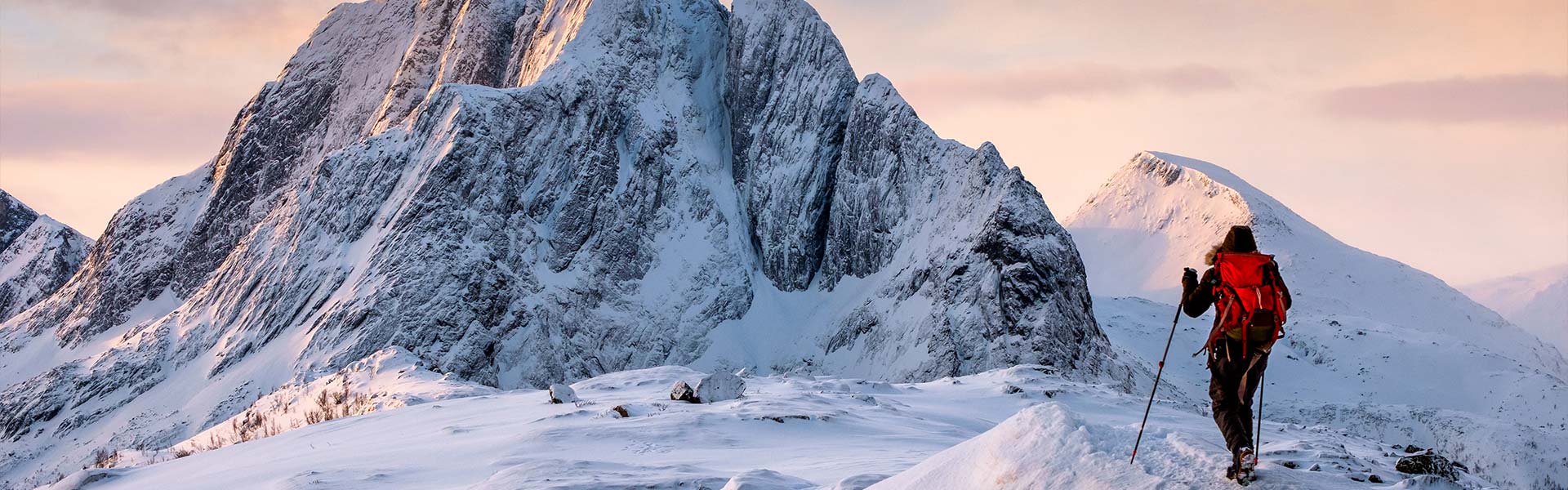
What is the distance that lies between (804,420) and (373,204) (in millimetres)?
56737

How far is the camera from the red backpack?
324 inches

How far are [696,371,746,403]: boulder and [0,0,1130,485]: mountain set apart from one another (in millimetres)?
35488

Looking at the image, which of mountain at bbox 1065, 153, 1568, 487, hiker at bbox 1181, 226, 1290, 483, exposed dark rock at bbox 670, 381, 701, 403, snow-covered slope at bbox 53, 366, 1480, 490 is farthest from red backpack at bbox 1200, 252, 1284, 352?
mountain at bbox 1065, 153, 1568, 487

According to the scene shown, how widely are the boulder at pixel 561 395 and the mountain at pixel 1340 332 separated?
1061 inches

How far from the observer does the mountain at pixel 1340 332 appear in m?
47.8

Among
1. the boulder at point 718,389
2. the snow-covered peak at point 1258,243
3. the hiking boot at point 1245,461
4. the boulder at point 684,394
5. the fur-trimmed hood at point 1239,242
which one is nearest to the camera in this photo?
the hiking boot at point 1245,461

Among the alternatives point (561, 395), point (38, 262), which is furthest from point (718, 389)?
point (38, 262)

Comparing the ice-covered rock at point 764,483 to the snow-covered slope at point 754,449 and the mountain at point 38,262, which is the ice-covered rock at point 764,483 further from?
the mountain at point 38,262

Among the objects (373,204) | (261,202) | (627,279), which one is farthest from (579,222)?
(261,202)

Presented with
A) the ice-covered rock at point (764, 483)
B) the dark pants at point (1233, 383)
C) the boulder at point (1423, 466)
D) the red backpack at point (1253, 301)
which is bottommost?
the boulder at point (1423, 466)

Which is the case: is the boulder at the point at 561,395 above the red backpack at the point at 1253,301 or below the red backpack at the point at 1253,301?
below

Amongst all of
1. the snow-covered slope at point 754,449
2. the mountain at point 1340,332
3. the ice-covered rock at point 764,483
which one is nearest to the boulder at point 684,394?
the snow-covered slope at point 754,449

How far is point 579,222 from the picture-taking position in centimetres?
7044

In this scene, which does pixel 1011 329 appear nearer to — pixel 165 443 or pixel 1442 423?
pixel 1442 423
